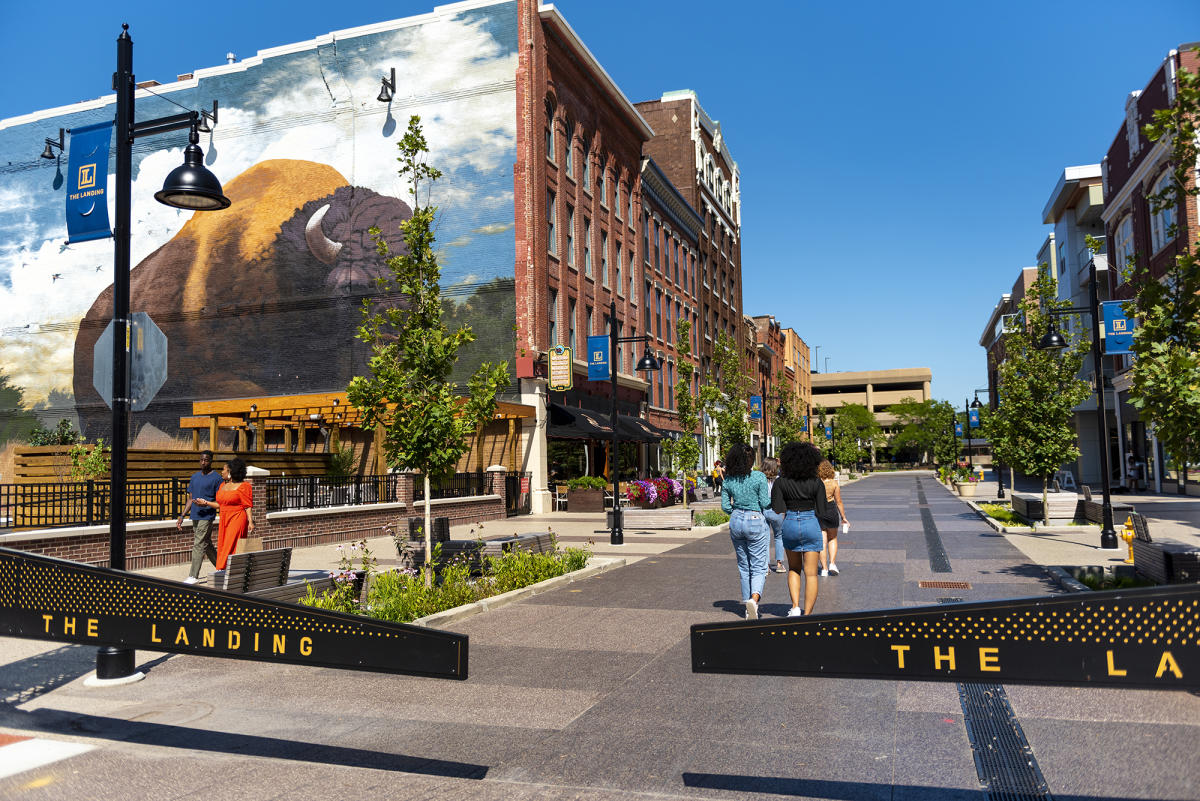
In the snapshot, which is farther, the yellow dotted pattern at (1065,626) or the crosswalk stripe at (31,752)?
the crosswalk stripe at (31,752)

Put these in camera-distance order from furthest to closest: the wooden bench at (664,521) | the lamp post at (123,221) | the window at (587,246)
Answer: the window at (587,246) → the wooden bench at (664,521) → the lamp post at (123,221)

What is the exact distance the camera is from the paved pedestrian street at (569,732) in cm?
502

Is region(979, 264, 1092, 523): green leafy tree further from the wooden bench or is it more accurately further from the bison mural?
the bison mural

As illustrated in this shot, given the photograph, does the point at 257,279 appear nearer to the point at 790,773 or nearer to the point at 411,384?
the point at 411,384

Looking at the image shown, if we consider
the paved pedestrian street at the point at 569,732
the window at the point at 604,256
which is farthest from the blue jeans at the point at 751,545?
the window at the point at 604,256

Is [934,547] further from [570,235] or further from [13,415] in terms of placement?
[13,415]

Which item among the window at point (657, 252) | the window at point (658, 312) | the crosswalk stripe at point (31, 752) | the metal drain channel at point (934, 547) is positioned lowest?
the metal drain channel at point (934, 547)

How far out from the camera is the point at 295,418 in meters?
34.5

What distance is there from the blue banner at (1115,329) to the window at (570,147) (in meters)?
22.5

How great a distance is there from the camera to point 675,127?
60.0m

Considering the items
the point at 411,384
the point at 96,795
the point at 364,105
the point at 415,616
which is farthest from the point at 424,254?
the point at 364,105

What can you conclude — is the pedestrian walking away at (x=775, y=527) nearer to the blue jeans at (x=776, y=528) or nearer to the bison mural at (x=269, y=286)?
the blue jeans at (x=776, y=528)

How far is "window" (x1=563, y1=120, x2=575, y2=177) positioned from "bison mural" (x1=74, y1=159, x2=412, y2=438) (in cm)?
725

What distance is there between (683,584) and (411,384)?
16.9ft
